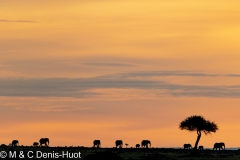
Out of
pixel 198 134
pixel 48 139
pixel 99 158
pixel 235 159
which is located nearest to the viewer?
pixel 99 158

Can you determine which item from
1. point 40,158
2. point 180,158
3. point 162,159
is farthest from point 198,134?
point 40,158

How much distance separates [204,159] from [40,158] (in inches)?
1037

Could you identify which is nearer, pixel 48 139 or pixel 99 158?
pixel 99 158

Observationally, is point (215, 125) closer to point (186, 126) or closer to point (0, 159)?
point (186, 126)

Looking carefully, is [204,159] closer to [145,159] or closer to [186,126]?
[145,159]

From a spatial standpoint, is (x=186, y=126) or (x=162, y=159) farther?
(x=186, y=126)

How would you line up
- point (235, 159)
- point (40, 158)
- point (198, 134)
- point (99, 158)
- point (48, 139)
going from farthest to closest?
point (48, 139) → point (198, 134) → point (235, 159) → point (40, 158) → point (99, 158)

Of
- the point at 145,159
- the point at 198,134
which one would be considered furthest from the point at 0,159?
the point at 198,134

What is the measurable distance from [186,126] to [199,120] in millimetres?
2807

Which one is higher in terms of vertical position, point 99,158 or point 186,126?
point 186,126

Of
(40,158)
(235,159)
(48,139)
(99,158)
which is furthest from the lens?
(48,139)

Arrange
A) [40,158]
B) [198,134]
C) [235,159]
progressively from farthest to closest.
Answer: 1. [198,134]
2. [235,159]
3. [40,158]

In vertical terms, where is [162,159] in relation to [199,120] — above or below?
below

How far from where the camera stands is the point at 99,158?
10781cm
